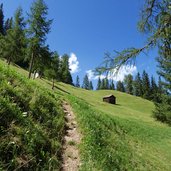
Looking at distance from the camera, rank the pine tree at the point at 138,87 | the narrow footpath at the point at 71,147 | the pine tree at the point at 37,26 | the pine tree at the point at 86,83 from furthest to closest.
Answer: the pine tree at the point at 86,83
the pine tree at the point at 138,87
the pine tree at the point at 37,26
the narrow footpath at the point at 71,147

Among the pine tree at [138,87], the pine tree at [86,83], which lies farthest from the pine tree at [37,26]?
the pine tree at [86,83]

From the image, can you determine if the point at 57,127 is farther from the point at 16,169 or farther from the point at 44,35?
the point at 44,35

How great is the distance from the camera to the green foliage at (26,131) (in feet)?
19.0

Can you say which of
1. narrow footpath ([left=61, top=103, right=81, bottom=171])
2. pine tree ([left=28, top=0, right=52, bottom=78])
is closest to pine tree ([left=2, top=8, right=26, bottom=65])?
pine tree ([left=28, top=0, right=52, bottom=78])

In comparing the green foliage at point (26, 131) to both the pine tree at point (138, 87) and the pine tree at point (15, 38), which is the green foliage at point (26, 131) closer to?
the pine tree at point (15, 38)

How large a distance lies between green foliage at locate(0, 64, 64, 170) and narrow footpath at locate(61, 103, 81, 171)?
0.89ft

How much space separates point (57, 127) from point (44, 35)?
106 feet

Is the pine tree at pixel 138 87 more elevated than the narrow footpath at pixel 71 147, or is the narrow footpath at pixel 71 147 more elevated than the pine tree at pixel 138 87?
the pine tree at pixel 138 87

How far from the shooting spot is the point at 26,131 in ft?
22.1

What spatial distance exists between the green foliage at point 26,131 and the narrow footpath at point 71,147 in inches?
10.7

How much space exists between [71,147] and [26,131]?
7.46 feet

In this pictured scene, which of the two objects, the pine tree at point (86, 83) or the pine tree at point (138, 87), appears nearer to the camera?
the pine tree at point (138, 87)

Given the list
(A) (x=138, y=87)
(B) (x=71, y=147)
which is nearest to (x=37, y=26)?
(B) (x=71, y=147)

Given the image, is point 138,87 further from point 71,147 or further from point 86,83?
point 71,147
